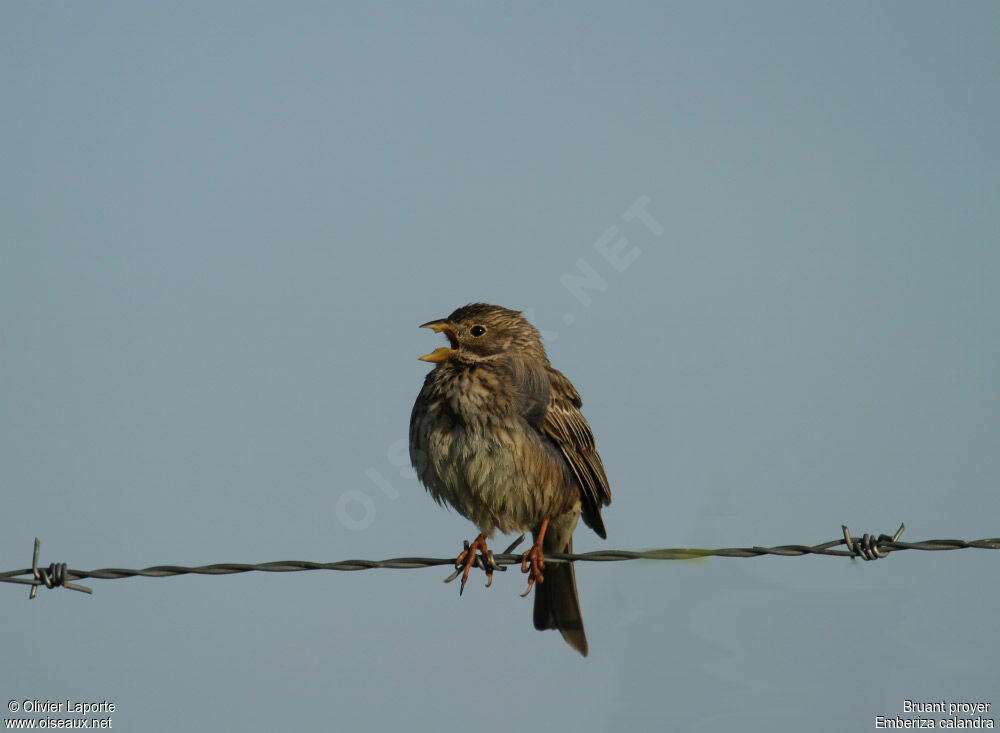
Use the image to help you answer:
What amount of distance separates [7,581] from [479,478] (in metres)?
2.65

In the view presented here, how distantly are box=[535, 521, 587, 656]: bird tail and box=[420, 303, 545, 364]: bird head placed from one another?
1.23m

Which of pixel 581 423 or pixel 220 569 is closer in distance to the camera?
pixel 220 569

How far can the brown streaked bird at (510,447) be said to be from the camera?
667 centimetres

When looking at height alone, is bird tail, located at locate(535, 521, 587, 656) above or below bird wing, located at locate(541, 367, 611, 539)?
below

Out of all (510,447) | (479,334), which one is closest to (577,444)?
(510,447)

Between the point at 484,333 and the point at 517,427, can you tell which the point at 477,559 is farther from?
the point at 484,333

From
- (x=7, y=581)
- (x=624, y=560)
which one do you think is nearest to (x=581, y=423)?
(x=624, y=560)

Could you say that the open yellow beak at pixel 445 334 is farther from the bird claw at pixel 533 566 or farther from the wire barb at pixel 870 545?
the wire barb at pixel 870 545

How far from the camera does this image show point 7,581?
4906mm

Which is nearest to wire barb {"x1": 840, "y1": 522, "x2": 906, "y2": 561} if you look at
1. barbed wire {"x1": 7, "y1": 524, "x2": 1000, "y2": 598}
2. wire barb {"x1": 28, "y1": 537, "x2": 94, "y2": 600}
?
barbed wire {"x1": 7, "y1": 524, "x2": 1000, "y2": 598}

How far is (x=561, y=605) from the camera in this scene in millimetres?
7277

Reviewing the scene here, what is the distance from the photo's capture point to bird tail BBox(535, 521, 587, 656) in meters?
7.27

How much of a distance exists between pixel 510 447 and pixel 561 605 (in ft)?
4.15

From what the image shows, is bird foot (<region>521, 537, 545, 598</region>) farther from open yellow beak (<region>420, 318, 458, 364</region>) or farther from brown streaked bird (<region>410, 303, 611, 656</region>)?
open yellow beak (<region>420, 318, 458, 364</region>)
